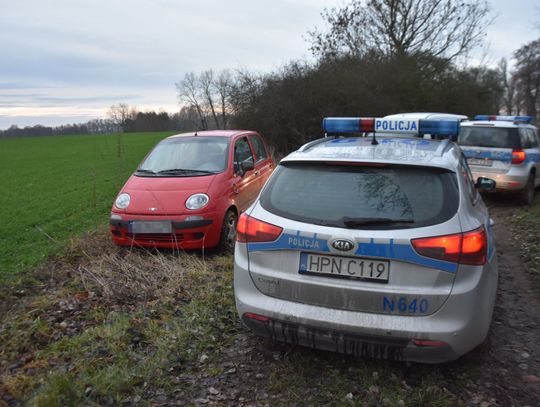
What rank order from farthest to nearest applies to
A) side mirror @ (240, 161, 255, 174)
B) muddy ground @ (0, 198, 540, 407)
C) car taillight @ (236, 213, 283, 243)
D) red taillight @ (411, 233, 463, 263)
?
side mirror @ (240, 161, 255, 174) → car taillight @ (236, 213, 283, 243) → muddy ground @ (0, 198, 540, 407) → red taillight @ (411, 233, 463, 263)

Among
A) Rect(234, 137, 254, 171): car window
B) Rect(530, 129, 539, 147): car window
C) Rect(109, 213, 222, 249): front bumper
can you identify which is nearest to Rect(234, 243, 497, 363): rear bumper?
Rect(109, 213, 222, 249): front bumper

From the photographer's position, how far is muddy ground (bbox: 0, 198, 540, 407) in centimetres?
281

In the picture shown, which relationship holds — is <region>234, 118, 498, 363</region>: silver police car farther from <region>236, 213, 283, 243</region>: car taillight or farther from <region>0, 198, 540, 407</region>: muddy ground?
<region>0, 198, 540, 407</region>: muddy ground

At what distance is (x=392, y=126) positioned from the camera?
4363 millimetres

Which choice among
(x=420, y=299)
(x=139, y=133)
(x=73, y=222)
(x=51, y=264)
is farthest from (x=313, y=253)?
(x=139, y=133)

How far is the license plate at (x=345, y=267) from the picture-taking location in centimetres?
264

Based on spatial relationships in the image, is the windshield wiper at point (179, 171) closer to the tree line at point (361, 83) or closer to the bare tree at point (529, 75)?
the tree line at point (361, 83)

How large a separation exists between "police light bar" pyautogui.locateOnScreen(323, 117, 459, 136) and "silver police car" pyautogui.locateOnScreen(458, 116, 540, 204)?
534cm

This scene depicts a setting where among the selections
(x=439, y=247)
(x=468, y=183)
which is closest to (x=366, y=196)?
(x=439, y=247)

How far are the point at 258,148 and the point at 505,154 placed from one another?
500 centimetres

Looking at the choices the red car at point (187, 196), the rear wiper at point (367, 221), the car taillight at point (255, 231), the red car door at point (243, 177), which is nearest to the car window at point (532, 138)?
the red car door at point (243, 177)

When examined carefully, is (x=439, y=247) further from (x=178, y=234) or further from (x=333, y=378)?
(x=178, y=234)

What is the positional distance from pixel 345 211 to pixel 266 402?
133 centimetres

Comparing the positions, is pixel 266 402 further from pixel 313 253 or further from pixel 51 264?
pixel 51 264
